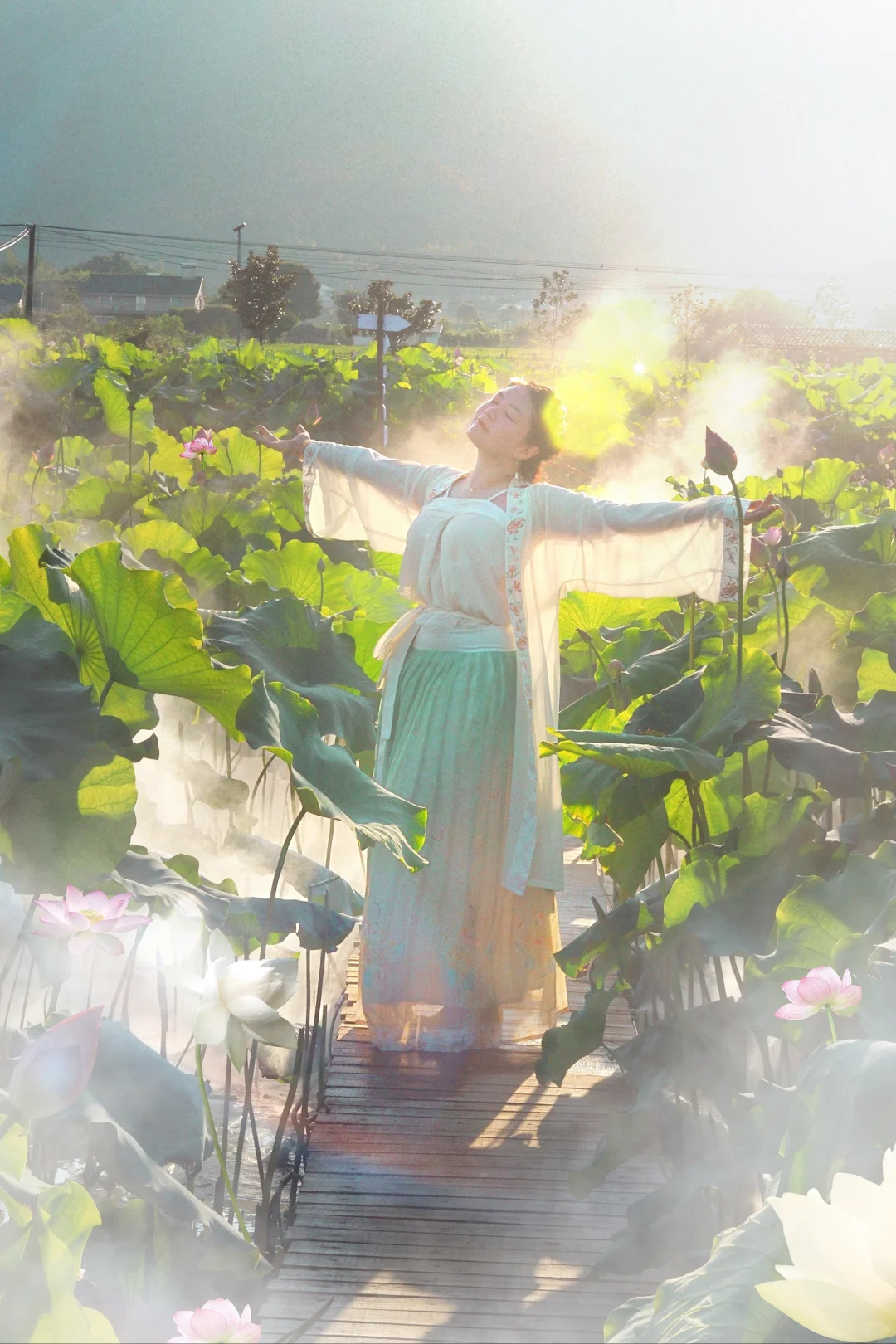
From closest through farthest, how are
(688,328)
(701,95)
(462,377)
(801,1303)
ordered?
(801,1303) → (462,377) → (688,328) → (701,95)

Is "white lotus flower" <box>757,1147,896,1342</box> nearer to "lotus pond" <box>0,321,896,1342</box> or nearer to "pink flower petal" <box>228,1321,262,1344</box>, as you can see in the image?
"lotus pond" <box>0,321,896,1342</box>

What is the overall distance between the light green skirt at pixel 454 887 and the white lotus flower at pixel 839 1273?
2.44m

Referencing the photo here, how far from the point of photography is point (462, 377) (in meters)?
12.3

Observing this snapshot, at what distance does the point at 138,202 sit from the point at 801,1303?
201 metres

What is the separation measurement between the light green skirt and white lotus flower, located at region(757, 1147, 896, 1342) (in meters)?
2.44

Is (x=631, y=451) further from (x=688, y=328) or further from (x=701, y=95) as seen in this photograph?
(x=701, y=95)

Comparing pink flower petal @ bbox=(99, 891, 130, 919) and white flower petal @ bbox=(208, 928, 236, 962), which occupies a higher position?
pink flower petal @ bbox=(99, 891, 130, 919)

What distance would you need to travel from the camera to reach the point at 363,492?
298 cm

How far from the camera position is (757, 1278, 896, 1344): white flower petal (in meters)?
0.35

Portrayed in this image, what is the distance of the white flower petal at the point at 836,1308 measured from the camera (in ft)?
1.14

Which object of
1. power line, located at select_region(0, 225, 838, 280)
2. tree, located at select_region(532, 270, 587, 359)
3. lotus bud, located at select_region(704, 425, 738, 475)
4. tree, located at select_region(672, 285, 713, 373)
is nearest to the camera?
lotus bud, located at select_region(704, 425, 738, 475)

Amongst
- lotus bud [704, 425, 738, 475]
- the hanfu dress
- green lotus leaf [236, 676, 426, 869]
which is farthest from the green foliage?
the hanfu dress

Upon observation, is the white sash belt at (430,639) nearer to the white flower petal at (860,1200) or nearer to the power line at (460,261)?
the white flower petal at (860,1200)

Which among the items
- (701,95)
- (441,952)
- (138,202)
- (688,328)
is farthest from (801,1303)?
(138,202)
